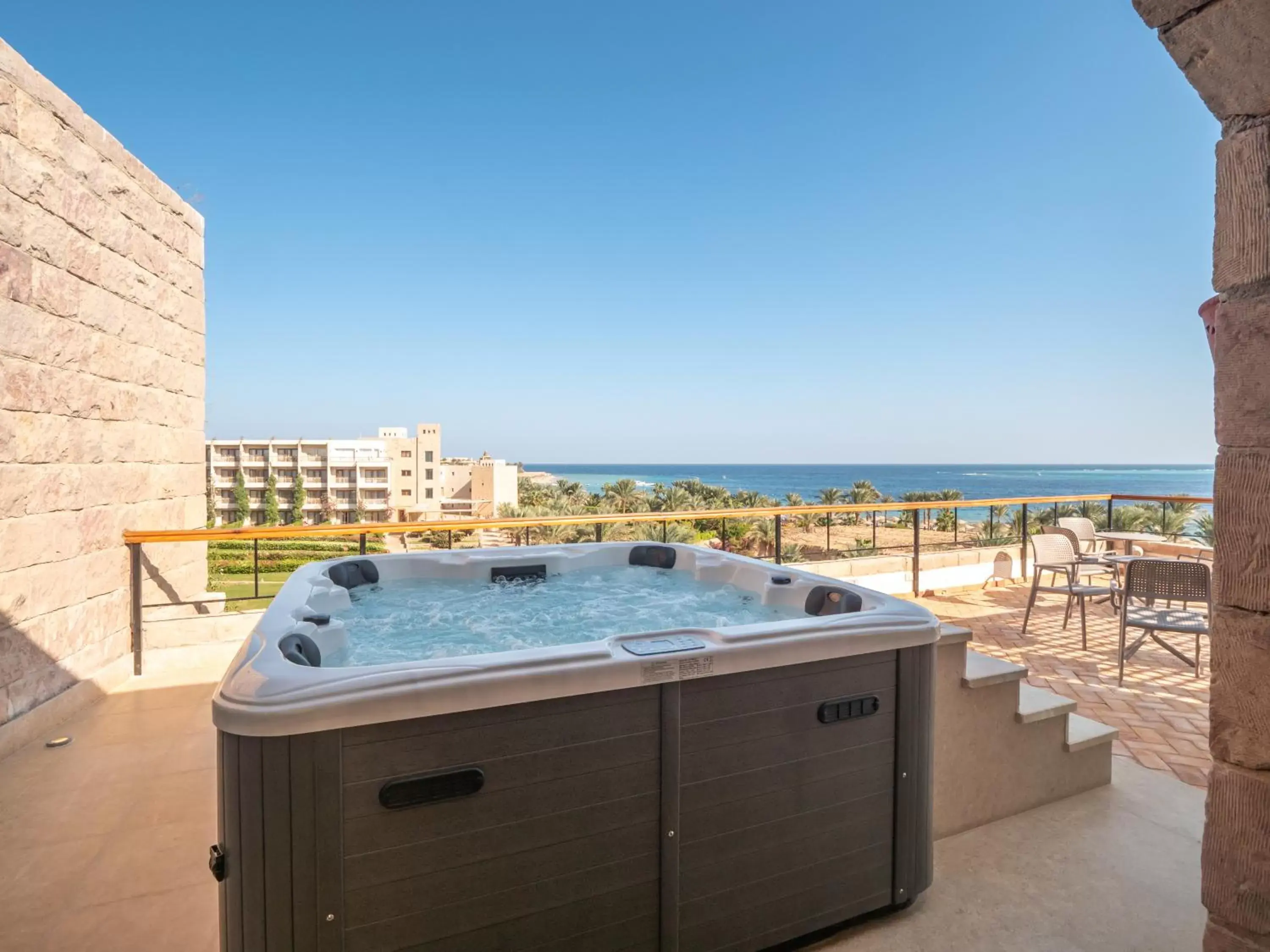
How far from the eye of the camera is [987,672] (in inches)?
72.2

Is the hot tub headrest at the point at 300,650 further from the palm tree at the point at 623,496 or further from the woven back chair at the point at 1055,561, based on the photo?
the palm tree at the point at 623,496

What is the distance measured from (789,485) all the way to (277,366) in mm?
29735

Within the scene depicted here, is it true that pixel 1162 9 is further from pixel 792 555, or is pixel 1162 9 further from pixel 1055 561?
pixel 792 555

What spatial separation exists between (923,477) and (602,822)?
160 feet

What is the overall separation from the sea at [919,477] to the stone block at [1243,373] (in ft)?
85.7

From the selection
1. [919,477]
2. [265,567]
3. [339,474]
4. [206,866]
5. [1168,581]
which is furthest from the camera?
[919,477]

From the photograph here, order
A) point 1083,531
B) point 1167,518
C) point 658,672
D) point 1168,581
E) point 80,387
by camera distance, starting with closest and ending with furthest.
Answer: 1. point 658,672
2. point 80,387
3. point 1168,581
4. point 1083,531
5. point 1167,518

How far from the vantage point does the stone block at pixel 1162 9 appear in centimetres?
80

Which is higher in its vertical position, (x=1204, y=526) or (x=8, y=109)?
(x=8, y=109)

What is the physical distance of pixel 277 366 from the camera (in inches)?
773

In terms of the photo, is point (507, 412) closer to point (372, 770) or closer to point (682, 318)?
point (682, 318)

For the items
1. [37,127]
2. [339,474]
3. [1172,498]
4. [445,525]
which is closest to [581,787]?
[445,525]

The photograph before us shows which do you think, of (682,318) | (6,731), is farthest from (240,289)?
(6,731)

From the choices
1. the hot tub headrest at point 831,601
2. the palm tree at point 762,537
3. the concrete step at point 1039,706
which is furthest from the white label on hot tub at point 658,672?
the palm tree at point 762,537
